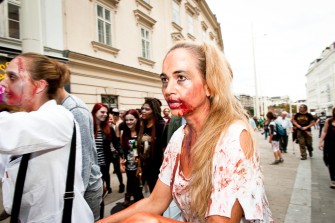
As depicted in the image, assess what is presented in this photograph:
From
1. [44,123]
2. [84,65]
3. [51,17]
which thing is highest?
[51,17]

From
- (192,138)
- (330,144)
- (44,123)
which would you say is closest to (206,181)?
(192,138)

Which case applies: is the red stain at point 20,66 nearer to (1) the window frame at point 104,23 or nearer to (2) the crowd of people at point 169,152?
(2) the crowd of people at point 169,152

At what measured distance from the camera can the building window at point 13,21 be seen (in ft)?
24.2

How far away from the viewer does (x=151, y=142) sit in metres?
4.10

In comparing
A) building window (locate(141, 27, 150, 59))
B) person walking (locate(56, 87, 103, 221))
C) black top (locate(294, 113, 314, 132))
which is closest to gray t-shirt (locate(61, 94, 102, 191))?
person walking (locate(56, 87, 103, 221))

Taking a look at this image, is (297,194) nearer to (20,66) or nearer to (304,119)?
(304,119)

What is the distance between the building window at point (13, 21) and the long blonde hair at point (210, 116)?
316 inches

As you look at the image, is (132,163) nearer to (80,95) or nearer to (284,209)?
(284,209)

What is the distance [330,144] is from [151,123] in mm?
4064

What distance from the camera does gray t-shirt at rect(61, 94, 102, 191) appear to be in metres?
1.73

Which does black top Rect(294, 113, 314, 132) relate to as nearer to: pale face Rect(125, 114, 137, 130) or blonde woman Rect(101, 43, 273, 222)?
pale face Rect(125, 114, 137, 130)

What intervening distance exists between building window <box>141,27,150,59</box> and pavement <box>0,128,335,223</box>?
25.7 ft

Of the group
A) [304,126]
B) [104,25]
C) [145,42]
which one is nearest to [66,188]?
[304,126]

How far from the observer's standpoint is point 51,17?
8.08 m
